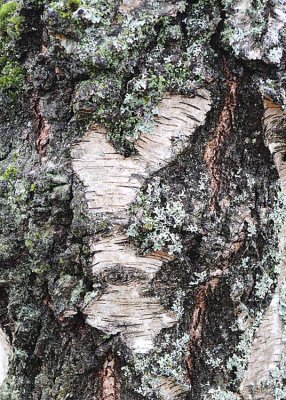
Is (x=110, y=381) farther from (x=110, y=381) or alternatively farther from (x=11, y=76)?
(x=11, y=76)

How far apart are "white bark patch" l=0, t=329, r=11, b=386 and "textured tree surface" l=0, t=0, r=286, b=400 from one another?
0.15 feet

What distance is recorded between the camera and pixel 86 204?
1.12 m

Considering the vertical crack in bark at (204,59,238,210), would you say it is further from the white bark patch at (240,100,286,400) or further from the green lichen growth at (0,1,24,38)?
the green lichen growth at (0,1,24,38)

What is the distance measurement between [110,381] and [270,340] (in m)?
0.38

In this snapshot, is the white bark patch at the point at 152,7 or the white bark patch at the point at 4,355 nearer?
the white bark patch at the point at 152,7

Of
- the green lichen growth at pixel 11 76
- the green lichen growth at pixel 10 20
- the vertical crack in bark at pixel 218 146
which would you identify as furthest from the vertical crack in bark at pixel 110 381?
the green lichen growth at pixel 10 20

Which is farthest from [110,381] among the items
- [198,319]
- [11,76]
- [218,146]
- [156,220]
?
[11,76]

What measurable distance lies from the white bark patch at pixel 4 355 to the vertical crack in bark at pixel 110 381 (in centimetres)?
25

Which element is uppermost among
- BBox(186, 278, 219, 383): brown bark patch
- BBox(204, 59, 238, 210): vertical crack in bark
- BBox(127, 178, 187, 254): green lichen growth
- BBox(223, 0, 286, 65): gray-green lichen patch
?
BBox(223, 0, 286, 65): gray-green lichen patch

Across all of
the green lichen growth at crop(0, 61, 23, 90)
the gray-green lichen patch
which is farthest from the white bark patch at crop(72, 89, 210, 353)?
the green lichen growth at crop(0, 61, 23, 90)

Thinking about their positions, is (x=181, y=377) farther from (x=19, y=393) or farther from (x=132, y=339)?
(x=19, y=393)

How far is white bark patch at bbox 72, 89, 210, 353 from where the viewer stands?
1.12m

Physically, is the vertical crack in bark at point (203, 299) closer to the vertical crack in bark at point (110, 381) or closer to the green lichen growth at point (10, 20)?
the vertical crack in bark at point (110, 381)

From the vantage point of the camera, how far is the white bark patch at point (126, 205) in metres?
1.12
